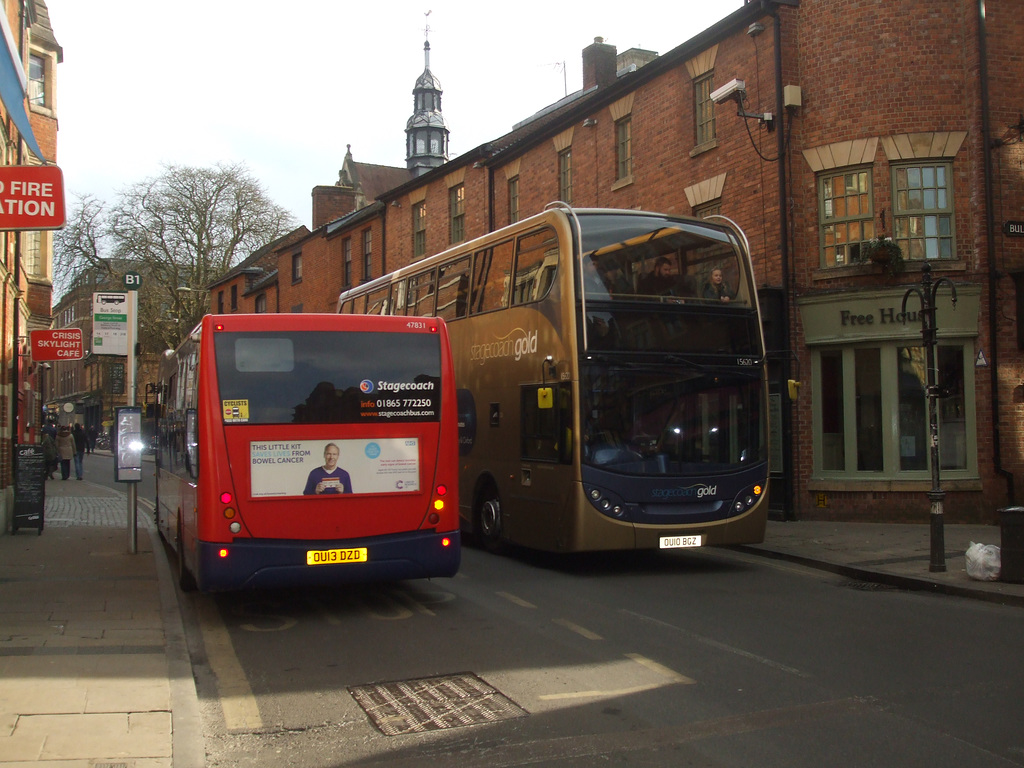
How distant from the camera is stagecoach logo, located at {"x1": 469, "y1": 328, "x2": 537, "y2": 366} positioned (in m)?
12.4

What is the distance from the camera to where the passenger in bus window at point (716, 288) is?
39.0 feet

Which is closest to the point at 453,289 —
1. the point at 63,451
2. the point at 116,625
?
the point at 116,625

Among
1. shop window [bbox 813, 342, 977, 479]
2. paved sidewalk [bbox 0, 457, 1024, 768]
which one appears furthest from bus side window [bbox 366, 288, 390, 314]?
shop window [bbox 813, 342, 977, 479]

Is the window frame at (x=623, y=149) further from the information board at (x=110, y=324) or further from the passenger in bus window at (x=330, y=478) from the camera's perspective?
the passenger in bus window at (x=330, y=478)

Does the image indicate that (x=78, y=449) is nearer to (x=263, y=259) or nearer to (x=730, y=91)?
(x=263, y=259)

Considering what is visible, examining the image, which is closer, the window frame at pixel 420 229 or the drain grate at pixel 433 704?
the drain grate at pixel 433 704

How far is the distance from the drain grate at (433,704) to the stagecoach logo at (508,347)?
19.8ft

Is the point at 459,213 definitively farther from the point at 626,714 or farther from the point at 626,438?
the point at 626,714

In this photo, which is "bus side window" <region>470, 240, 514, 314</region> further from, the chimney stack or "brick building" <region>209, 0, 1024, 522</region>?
the chimney stack

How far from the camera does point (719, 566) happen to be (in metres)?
12.6

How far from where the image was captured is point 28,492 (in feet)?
50.9

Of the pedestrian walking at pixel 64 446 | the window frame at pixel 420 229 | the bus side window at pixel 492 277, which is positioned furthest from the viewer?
the pedestrian walking at pixel 64 446

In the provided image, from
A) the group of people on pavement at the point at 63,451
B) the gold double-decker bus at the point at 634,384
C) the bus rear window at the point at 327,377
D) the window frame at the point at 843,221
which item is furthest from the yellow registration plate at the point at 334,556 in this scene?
the group of people on pavement at the point at 63,451

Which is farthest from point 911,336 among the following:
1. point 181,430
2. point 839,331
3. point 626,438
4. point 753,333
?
point 181,430
